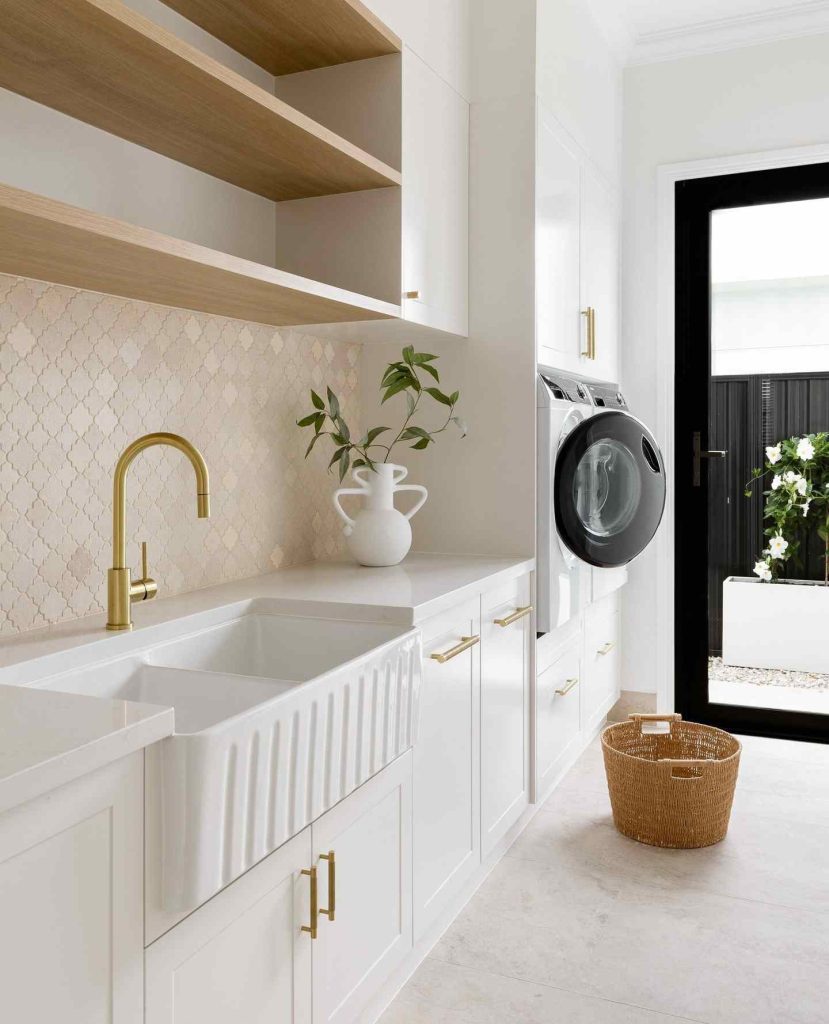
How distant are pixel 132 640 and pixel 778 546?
8.85ft

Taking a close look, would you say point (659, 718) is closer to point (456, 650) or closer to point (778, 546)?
point (778, 546)

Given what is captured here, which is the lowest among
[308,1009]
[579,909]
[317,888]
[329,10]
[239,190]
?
[579,909]

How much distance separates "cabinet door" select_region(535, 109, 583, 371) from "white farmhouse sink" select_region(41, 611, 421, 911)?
1241mm

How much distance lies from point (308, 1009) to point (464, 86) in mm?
2317

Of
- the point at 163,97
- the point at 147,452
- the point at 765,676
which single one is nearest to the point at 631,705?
the point at 765,676

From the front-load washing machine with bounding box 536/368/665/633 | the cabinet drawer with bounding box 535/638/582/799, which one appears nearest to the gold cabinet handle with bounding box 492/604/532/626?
the front-load washing machine with bounding box 536/368/665/633

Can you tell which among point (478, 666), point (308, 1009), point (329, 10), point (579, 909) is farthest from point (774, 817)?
point (329, 10)

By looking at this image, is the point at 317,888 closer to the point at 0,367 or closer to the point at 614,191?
the point at 0,367

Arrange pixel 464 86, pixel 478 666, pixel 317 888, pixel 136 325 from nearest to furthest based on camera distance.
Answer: pixel 317 888 → pixel 136 325 → pixel 478 666 → pixel 464 86

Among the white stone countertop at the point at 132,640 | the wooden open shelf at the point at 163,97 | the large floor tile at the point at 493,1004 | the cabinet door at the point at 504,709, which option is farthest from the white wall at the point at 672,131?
the large floor tile at the point at 493,1004

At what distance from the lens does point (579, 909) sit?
Answer: 7.06 feet

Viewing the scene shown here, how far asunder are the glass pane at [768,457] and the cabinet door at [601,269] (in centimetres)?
41

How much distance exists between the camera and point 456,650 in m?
1.96

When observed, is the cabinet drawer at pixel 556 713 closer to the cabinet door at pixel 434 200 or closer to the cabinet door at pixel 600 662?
the cabinet door at pixel 600 662
